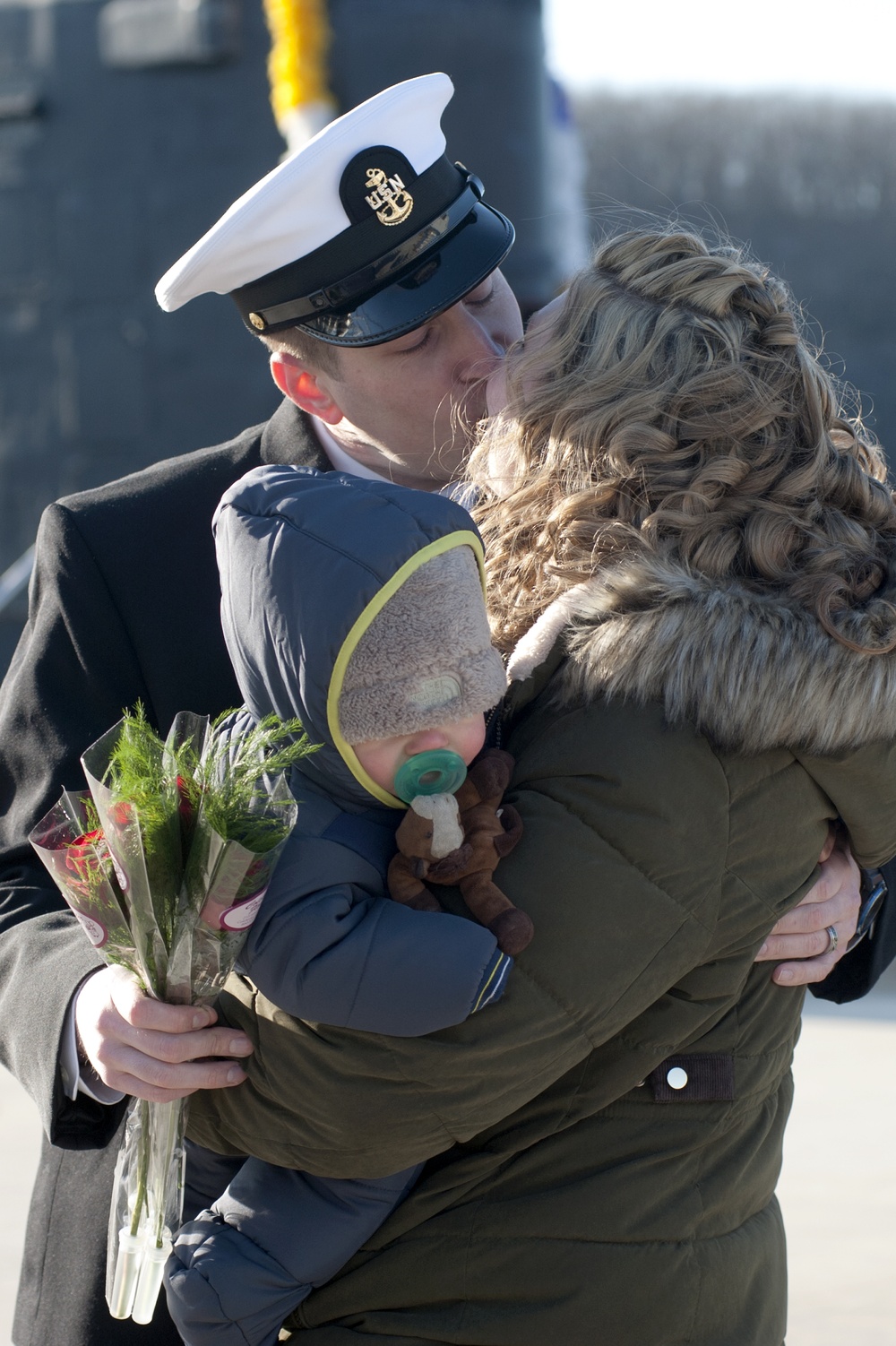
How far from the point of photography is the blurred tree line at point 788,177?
14.1m

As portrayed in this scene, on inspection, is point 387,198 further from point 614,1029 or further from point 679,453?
point 614,1029

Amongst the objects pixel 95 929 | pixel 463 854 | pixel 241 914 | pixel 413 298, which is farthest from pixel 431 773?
pixel 413 298

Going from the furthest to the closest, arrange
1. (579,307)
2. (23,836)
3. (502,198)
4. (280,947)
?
1. (502,198)
2. (23,836)
3. (579,307)
4. (280,947)

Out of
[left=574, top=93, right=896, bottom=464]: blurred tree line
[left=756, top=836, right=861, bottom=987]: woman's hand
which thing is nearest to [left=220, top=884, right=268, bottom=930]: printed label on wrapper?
[left=756, top=836, right=861, bottom=987]: woman's hand

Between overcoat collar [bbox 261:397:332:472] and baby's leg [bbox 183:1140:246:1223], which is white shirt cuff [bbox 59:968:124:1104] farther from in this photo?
overcoat collar [bbox 261:397:332:472]

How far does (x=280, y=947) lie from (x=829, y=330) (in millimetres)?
13041

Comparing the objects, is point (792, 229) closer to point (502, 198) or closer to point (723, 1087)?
point (502, 198)

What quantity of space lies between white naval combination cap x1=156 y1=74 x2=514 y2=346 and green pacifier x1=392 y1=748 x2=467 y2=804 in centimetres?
86

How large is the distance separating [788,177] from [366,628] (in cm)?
1542

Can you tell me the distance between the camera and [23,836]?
195 centimetres

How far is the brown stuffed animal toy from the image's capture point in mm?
1352

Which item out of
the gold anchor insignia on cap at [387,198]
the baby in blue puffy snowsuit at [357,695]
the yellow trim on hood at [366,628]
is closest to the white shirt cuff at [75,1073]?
the baby in blue puffy snowsuit at [357,695]

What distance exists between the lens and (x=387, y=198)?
2072 millimetres

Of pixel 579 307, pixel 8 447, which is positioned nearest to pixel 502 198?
pixel 8 447
